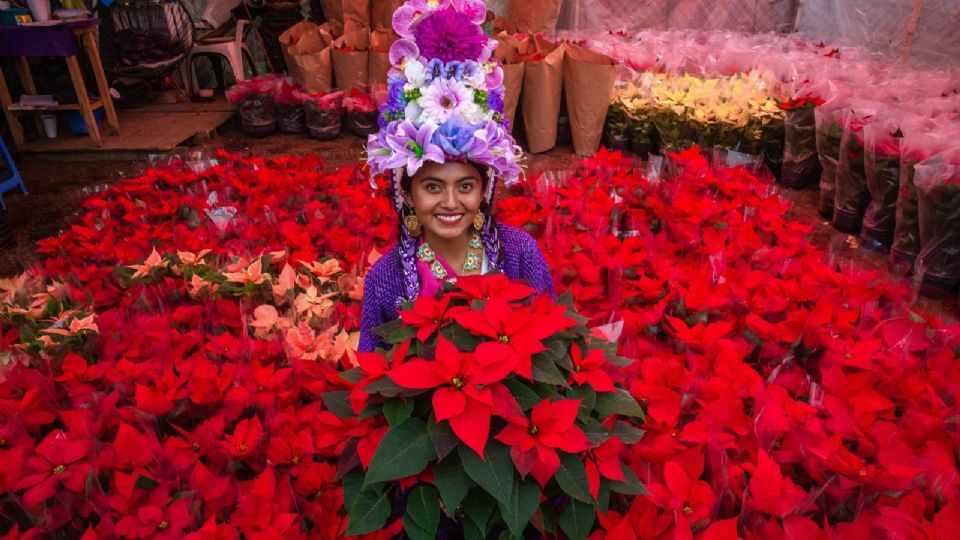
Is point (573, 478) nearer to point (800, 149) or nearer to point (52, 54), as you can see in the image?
point (800, 149)

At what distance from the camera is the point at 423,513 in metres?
1.02

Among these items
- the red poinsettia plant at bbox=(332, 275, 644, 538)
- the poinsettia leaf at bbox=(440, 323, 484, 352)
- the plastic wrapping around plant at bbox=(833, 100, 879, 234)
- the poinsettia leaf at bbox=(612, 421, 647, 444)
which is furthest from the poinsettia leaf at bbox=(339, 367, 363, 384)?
the plastic wrapping around plant at bbox=(833, 100, 879, 234)

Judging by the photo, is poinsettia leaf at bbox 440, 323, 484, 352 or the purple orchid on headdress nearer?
poinsettia leaf at bbox 440, 323, 484, 352

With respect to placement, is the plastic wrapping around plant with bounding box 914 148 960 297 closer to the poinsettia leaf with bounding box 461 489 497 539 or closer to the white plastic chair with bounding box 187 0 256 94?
the poinsettia leaf with bounding box 461 489 497 539

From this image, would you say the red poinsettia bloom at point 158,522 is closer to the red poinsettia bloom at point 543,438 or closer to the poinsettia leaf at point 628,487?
the red poinsettia bloom at point 543,438

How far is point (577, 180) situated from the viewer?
331 centimetres

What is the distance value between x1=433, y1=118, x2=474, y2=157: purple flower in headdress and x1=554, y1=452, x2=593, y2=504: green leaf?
0.86 m

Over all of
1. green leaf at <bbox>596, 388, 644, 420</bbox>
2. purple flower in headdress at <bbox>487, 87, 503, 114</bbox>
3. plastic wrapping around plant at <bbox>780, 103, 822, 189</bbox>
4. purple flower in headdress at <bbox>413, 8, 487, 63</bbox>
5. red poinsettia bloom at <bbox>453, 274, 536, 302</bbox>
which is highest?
purple flower in headdress at <bbox>413, 8, 487, 63</bbox>

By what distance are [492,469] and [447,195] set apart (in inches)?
34.7


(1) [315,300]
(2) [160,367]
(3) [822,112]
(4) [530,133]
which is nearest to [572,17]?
(4) [530,133]

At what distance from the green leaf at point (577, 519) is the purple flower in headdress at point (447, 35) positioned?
1.16m

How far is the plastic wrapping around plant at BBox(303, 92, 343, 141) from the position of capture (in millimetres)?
5762

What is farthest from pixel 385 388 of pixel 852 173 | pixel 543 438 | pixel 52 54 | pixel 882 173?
pixel 52 54

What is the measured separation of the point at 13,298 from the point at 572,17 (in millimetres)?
8226
